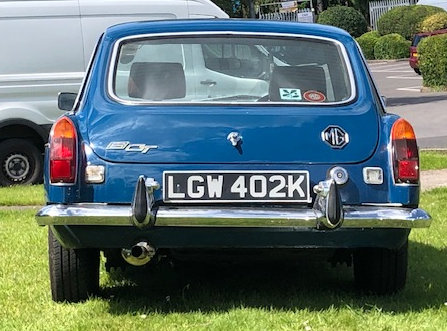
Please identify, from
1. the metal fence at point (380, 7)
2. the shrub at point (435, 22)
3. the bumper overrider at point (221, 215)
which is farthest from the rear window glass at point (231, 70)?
the metal fence at point (380, 7)

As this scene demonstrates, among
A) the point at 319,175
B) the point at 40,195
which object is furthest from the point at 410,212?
the point at 40,195

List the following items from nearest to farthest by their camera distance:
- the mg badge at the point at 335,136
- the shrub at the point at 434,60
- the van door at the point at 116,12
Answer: the mg badge at the point at 335,136 → the van door at the point at 116,12 → the shrub at the point at 434,60

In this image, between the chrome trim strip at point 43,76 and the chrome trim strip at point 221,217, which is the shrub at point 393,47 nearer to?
the chrome trim strip at point 43,76

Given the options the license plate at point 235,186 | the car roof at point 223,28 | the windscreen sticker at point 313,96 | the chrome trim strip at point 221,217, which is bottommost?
the chrome trim strip at point 221,217

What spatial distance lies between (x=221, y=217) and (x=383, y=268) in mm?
1214

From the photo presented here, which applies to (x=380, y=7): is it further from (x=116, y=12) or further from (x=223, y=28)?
(x=223, y=28)

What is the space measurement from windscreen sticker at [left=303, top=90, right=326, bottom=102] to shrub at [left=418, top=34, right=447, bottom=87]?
18072 millimetres

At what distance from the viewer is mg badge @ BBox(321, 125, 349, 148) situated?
163 inches

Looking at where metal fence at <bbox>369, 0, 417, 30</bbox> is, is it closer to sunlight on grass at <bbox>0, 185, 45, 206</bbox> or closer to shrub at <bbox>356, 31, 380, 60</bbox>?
shrub at <bbox>356, 31, 380, 60</bbox>

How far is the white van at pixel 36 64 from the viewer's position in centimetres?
1018

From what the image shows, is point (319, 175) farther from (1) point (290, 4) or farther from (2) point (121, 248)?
(1) point (290, 4)

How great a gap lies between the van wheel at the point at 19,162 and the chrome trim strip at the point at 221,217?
657cm

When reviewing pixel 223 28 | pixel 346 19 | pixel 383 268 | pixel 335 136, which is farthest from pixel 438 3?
pixel 335 136

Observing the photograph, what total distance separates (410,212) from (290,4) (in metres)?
41.1
